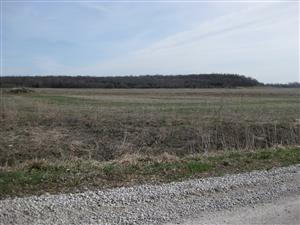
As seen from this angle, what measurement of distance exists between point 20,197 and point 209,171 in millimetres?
3870

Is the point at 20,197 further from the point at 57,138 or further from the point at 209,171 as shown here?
the point at 57,138

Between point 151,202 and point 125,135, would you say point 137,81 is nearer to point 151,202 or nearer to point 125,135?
point 125,135

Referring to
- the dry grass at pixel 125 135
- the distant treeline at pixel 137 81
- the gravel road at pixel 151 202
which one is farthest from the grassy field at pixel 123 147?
the distant treeline at pixel 137 81

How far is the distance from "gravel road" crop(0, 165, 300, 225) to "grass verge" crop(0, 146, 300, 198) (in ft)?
1.83

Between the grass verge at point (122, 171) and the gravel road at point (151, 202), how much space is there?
557 millimetres

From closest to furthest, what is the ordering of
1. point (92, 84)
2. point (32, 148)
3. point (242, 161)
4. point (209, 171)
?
point (209, 171) → point (242, 161) → point (32, 148) → point (92, 84)

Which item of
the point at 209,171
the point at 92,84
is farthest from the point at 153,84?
the point at 209,171

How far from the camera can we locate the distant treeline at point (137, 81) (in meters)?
131

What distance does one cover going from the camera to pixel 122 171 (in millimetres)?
8203

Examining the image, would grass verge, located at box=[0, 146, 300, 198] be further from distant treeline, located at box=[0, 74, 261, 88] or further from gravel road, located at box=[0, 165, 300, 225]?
distant treeline, located at box=[0, 74, 261, 88]

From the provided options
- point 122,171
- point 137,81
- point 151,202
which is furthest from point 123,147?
point 137,81

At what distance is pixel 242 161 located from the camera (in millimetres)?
9695

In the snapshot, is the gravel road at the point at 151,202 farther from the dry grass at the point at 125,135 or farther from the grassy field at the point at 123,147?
the dry grass at the point at 125,135

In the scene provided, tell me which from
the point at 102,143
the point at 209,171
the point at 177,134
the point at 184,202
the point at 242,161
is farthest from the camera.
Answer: the point at 177,134
